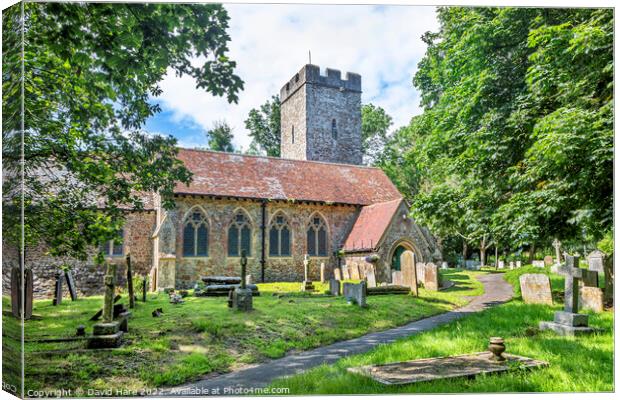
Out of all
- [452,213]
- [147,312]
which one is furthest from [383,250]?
[147,312]

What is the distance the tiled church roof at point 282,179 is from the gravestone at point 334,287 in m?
2.53

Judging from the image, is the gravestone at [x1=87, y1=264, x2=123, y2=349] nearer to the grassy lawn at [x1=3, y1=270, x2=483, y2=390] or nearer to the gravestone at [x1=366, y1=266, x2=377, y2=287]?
the grassy lawn at [x1=3, y1=270, x2=483, y2=390]

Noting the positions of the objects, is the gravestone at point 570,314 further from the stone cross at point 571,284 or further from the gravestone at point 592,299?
the gravestone at point 592,299

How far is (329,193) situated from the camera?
15.5 m

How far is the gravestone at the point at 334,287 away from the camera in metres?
13.1

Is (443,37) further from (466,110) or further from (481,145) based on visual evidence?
(481,145)

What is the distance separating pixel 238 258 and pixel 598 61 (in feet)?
24.6

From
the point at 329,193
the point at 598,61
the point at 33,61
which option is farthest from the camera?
the point at 329,193

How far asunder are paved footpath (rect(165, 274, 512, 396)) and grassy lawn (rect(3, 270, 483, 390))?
0.25 m

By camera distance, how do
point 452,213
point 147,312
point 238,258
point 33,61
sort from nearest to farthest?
point 33,61 < point 147,312 < point 238,258 < point 452,213

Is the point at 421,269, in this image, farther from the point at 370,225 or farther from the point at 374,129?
the point at 374,129

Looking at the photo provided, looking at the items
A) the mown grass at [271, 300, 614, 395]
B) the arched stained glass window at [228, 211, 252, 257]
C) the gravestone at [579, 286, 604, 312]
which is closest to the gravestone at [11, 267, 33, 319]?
the mown grass at [271, 300, 614, 395]

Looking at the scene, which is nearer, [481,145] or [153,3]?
[153,3]

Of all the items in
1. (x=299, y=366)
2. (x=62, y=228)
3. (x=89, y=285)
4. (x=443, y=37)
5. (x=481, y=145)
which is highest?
(x=443, y=37)
